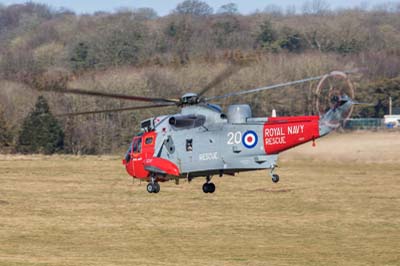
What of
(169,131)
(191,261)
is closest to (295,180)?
(191,261)

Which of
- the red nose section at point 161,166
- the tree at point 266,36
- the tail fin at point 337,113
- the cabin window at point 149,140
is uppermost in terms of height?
the tree at point 266,36

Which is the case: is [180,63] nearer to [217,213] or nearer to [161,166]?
[217,213]

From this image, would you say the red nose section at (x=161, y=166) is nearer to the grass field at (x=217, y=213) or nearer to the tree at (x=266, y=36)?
the grass field at (x=217, y=213)

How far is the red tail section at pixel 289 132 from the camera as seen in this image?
118ft

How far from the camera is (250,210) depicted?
7869 cm

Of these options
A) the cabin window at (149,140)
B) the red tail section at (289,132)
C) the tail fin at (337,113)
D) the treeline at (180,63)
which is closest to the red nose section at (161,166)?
the cabin window at (149,140)

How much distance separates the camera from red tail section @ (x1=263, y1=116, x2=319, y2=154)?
35844mm

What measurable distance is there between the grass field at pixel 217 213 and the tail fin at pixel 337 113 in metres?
22.7

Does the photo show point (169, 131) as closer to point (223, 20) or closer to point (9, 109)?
point (9, 109)

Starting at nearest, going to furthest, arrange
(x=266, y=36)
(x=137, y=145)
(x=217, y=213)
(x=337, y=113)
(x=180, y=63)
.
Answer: (x=337, y=113) → (x=137, y=145) → (x=217, y=213) → (x=180, y=63) → (x=266, y=36)

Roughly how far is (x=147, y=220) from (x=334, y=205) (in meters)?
15.2

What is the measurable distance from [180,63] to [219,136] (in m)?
71.3

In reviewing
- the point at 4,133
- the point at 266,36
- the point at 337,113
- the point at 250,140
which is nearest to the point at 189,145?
the point at 250,140

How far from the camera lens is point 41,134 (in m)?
103
